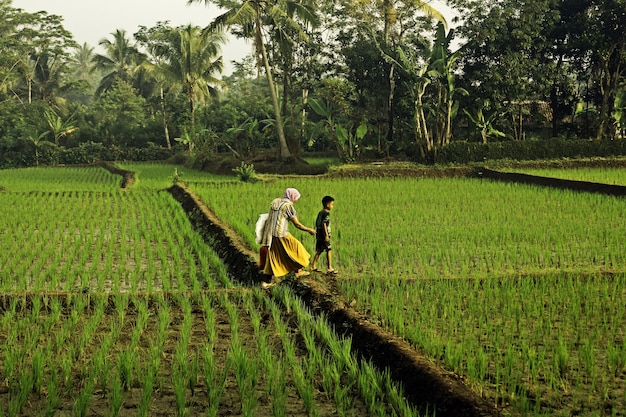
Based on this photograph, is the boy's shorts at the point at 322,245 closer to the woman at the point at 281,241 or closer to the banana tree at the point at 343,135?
the woman at the point at 281,241

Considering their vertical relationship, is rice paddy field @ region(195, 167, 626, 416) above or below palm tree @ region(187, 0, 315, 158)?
below

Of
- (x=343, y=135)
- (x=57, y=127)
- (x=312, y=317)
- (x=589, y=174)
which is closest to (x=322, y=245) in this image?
(x=312, y=317)

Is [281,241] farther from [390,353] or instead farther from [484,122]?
[484,122]

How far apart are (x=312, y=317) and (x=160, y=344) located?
1.07 metres

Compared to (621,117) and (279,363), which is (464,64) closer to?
(621,117)

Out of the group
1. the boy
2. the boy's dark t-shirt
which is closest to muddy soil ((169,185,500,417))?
the boy

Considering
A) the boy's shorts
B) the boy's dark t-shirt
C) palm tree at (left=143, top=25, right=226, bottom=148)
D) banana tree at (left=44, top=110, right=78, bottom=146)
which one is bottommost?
the boy's shorts

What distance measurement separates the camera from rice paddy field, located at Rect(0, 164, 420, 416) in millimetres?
3547

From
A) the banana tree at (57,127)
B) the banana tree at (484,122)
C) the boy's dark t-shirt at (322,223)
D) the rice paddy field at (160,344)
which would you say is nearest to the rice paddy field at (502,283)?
the boy's dark t-shirt at (322,223)

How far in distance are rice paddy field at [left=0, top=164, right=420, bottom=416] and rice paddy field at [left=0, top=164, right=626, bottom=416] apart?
0.6 inches

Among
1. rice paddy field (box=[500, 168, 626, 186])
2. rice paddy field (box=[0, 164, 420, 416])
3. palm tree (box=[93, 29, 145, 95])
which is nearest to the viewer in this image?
rice paddy field (box=[0, 164, 420, 416])

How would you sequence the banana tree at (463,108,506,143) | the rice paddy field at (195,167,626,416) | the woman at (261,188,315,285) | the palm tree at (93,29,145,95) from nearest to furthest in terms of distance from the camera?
the rice paddy field at (195,167,626,416) → the woman at (261,188,315,285) → the banana tree at (463,108,506,143) → the palm tree at (93,29,145,95)

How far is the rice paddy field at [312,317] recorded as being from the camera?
3.58m

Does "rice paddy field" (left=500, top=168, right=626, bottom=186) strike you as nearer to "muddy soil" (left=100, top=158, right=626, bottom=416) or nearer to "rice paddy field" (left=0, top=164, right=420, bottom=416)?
"muddy soil" (left=100, top=158, right=626, bottom=416)
